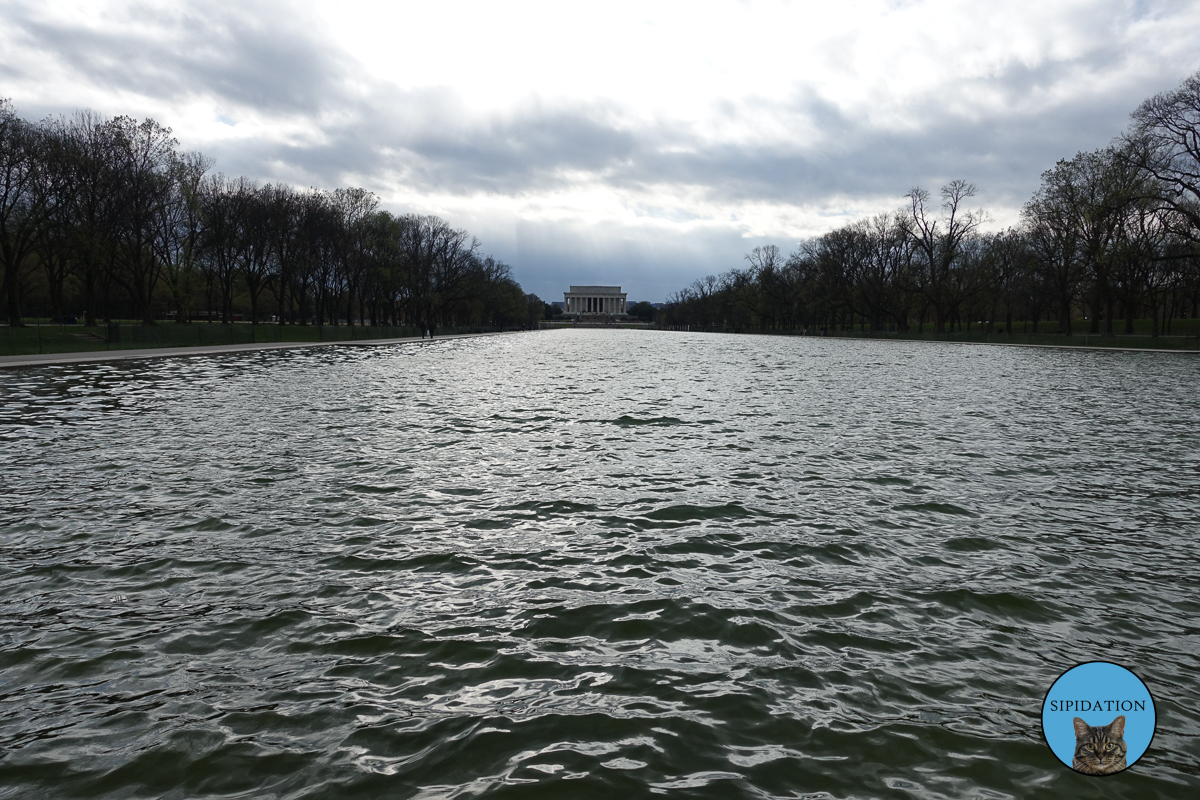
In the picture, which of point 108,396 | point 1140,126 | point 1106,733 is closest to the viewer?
point 1106,733

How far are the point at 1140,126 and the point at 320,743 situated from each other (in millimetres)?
63440

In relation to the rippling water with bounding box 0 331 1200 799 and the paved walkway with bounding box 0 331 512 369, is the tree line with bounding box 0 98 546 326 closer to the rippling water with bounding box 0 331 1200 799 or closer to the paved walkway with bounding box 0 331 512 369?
the paved walkway with bounding box 0 331 512 369

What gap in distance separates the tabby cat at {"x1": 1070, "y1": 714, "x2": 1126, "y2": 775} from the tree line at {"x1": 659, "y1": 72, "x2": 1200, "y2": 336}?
58363 mm

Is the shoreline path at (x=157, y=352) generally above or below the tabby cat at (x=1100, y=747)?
above

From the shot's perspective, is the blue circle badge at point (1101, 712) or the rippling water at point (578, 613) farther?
the rippling water at point (578, 613)

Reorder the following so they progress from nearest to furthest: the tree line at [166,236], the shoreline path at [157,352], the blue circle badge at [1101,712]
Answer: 1. the blue circle badge at [1101,712]
2. the shoreline path at [157,352]
3. the tree line at [166,236]

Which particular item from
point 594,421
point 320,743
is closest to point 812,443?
point 594,421

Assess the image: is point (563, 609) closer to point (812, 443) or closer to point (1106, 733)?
point (1106, 733)

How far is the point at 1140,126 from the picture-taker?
159ft

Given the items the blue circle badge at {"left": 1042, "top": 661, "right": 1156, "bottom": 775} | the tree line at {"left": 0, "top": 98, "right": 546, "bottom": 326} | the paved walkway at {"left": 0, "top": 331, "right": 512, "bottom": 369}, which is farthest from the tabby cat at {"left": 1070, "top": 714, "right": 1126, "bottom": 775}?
the tree line at {"left": 0, "top": 98, "right": 546, "bottom": 326}

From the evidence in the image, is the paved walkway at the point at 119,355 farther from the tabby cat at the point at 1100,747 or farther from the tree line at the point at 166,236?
the tabby cat at the point at 1100,747

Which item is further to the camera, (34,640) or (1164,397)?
(1164,397)

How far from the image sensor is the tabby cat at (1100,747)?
2.60 metres

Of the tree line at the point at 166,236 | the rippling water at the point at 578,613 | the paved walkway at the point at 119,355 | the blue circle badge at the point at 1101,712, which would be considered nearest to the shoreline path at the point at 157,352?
the paved walkway at the point at 119,355
